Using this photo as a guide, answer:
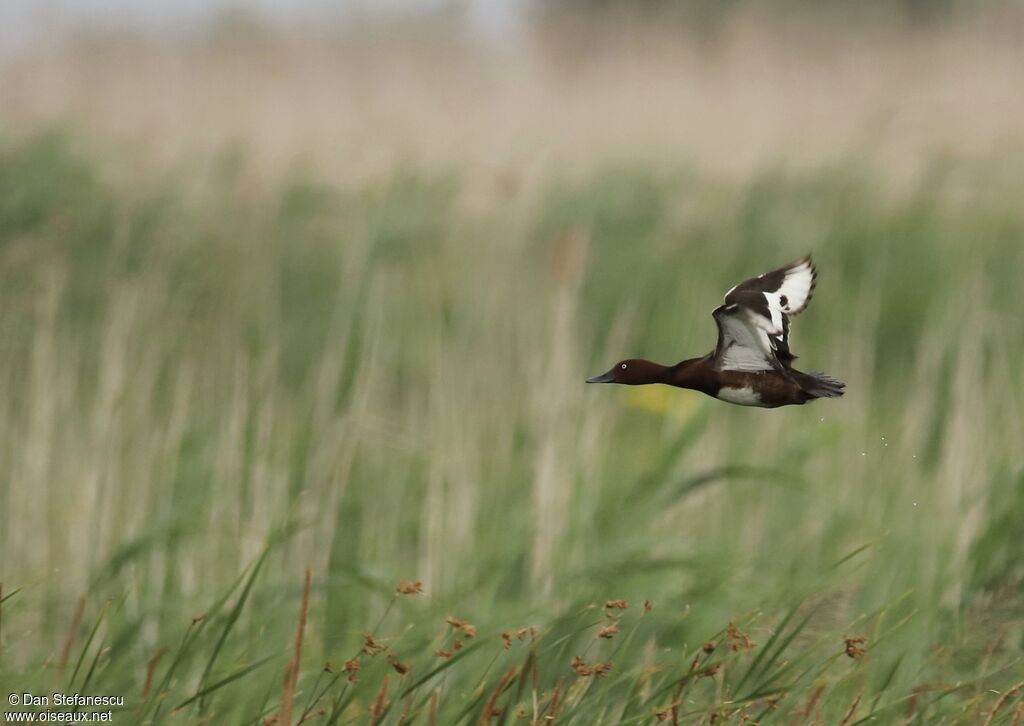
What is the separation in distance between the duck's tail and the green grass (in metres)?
0.85

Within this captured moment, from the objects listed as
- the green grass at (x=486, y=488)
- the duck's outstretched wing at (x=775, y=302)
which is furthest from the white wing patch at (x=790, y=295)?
the green grass at (x=486, y=488)

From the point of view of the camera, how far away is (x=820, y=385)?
1.04 meters

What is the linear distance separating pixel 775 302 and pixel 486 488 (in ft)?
8.26

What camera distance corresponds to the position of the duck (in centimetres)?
103

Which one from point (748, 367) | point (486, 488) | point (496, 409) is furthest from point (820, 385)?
point (496, 409)

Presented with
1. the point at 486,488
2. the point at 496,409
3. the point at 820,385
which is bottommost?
the point at 486,488

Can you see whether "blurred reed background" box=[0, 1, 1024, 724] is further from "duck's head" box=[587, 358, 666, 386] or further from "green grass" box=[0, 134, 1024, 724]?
"duck's head" box=[587, 358, 666, 386]

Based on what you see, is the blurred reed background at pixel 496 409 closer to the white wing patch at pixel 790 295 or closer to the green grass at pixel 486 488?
the green grass at pixel 486 488

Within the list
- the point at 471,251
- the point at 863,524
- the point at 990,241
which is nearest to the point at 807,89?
the point at 990,241

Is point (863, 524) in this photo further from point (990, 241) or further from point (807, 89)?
point (807, 89)

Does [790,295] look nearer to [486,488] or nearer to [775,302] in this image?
[775,302]

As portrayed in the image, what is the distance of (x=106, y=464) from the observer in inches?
141

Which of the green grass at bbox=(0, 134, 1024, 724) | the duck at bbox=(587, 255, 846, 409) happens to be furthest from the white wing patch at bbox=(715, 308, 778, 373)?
the green grass at bbox=(0, 134, 1024, 724)

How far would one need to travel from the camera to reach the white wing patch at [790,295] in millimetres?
1059
